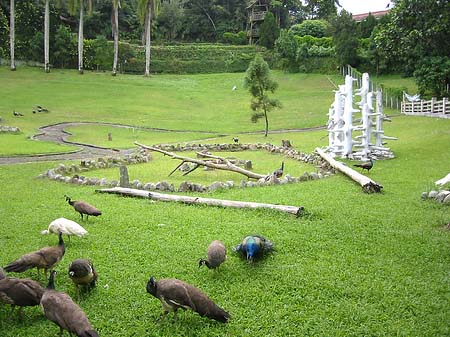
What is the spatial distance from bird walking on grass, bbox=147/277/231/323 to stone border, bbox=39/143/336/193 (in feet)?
25.2

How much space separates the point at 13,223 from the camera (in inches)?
389

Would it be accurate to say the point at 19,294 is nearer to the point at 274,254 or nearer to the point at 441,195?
the point at 274,254

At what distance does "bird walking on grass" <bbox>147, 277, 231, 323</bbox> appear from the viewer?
5555 millimetres

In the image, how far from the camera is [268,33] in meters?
71.7

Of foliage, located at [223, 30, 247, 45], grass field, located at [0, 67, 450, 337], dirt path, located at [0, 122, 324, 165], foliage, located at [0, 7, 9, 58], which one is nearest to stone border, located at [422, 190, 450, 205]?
grass field, located at [0, 67, 450, 337]

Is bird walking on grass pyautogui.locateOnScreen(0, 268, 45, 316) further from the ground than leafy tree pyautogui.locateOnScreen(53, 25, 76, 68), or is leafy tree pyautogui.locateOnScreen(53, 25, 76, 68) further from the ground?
leafy tree pyautogui.locateOnScreen(53, 25, 76, 68)

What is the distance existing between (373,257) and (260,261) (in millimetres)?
1827

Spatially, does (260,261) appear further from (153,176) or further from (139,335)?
(153,176)

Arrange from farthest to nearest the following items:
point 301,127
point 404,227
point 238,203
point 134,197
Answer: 1. point 301,127
2. point 134,197
3. point 238,203
4. point 404,227

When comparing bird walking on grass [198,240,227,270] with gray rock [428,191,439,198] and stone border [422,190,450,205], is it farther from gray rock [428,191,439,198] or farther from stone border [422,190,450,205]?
gray rock [428,191,439,198]

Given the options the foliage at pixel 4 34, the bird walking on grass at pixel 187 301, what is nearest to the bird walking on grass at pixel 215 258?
the bird walking on grass at pixel 187 301

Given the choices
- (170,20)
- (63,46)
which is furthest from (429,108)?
(170,20)

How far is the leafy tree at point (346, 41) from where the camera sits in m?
56.2

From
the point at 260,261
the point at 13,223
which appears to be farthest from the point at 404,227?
the point at 13,223
